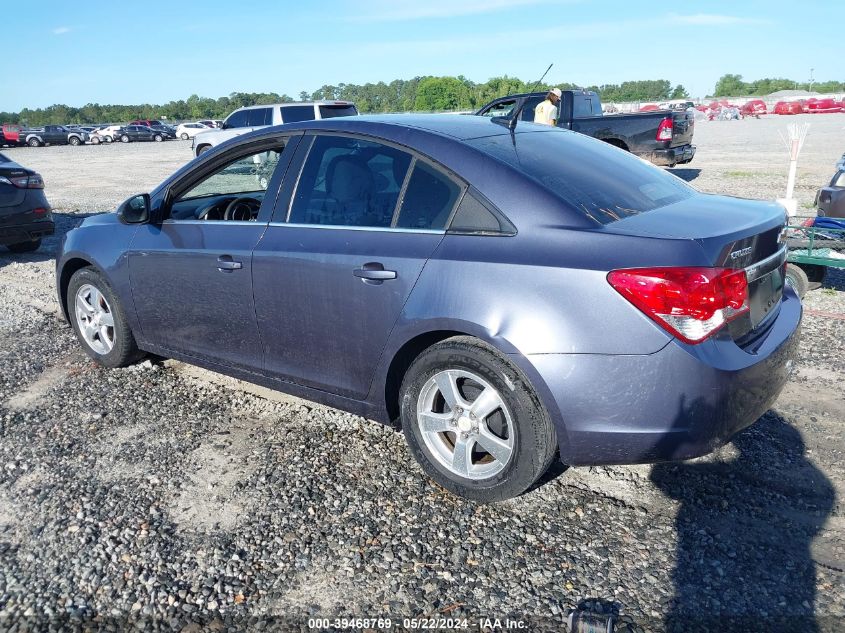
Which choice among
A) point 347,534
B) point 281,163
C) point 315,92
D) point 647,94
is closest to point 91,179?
point 281,163

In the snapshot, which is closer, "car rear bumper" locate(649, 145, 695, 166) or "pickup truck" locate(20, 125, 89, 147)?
"car rear bumper" locate(649, 145, 695, 166)

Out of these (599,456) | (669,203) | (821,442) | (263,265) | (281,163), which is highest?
(281,163)

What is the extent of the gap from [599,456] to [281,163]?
2255 millimetres

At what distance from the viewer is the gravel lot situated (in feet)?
8.29

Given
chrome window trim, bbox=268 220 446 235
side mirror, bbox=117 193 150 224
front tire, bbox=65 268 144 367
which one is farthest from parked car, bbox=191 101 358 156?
chrome window trim, bbox=268 220 446 235

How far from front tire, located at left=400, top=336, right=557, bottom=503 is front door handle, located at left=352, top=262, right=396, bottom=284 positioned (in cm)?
39

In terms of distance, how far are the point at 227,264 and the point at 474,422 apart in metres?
1.67

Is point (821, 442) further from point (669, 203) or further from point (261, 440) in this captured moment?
point (261, 440)

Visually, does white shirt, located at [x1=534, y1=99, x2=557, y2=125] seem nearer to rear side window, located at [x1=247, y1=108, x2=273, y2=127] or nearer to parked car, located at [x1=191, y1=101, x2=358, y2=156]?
parked car, located at [x1=191, y1=101, x2=358, y2=156]

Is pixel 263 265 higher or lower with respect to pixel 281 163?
lower

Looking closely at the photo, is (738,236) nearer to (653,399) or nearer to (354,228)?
(653,399)

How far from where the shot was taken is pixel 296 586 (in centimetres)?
265

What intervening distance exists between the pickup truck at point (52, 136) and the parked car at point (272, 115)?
3757 centimetres

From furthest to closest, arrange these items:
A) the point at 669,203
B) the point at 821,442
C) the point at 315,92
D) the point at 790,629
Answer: the point at 315,92 → the point at 821,442 → the point at 669,203 → the point at 790,629
